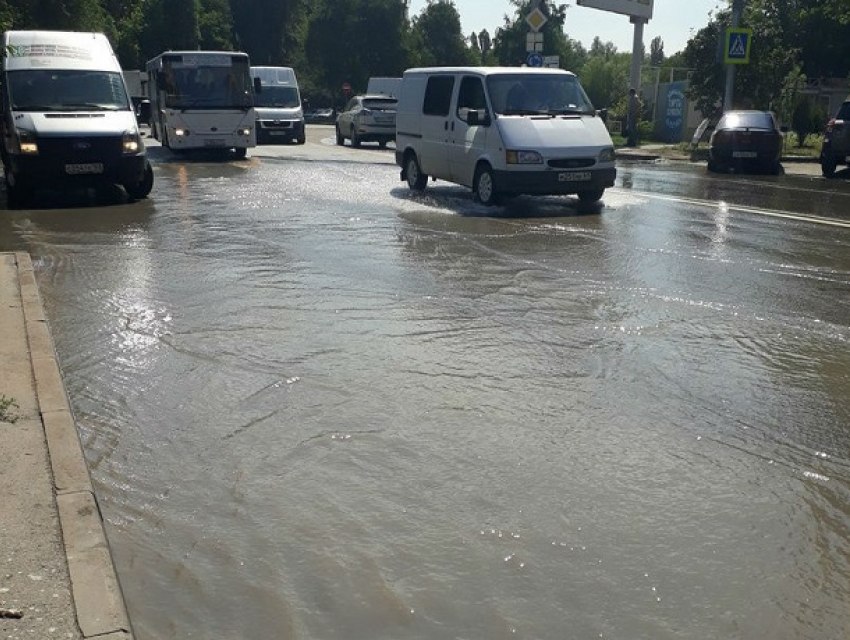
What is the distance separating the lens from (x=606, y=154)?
14961 millimetres

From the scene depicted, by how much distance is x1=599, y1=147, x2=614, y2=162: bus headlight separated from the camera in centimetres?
1490

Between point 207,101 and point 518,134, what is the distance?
41.2 feet

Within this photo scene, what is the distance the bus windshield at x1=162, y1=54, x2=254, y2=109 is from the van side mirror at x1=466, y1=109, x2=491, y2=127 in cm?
1121

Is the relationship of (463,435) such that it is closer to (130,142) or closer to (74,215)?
(74,215)

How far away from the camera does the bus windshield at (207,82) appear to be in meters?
24.9

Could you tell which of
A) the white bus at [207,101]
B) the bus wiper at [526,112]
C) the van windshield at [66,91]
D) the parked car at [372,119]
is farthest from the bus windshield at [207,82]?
the bus wiper at [526,112]

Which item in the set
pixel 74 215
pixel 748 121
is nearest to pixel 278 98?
pixel 748 121

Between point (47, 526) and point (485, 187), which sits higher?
point (485, 187)

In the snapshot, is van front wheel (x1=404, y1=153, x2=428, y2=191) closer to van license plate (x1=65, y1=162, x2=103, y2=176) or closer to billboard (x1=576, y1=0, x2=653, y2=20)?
van license plate (x1=65, y1=162, x2=103, y2=176)

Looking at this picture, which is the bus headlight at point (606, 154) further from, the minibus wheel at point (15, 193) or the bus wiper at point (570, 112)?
the minibus wheel at point (15, 193)

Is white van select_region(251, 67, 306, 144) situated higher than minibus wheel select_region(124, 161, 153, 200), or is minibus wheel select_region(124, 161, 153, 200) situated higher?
white van select_region(251, 67, 306, 144)

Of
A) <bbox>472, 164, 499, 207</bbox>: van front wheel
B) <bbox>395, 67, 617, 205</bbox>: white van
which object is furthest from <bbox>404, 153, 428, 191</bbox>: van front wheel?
<bbox>472, 164, 499, 207</bbox>: van front wheel

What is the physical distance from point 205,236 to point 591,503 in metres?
8.43

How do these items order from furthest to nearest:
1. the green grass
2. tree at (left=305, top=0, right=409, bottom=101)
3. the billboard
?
1. tree at (left=305, top=0, right=409, bottom=101)
2. the billboard
3. the green grass
